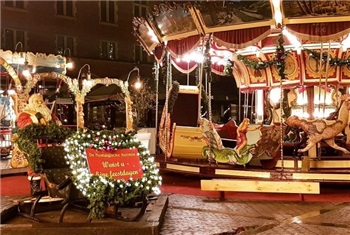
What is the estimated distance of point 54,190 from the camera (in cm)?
821

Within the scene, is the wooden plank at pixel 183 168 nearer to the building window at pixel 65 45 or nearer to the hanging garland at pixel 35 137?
the hanging garland at pixel 35 137

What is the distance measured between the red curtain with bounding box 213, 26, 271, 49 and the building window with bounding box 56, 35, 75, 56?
2557cm

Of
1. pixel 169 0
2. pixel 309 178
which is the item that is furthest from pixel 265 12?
pixel 309 178

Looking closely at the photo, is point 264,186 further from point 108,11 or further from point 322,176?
point 108,11

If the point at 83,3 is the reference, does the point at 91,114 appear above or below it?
below

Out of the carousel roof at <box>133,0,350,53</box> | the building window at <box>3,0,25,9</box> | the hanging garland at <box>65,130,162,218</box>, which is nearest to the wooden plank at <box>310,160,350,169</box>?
the carousel roof at <box>133,0,350,53</box>

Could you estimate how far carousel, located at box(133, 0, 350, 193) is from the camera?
1071 cm

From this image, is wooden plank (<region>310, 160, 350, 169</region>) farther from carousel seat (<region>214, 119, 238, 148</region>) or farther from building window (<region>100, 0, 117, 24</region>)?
building window (<region>100, 0, 117, 24</region>)

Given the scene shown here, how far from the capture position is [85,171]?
783 cm

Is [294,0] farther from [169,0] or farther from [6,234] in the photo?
[6,234]

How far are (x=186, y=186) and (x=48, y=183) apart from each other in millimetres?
5134

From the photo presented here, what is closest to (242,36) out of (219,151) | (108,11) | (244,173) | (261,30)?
(261,30)

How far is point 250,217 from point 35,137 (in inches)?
175

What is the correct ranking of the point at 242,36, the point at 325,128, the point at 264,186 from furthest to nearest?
the point at 325,128, the point at 242,36, the point at 264,186
